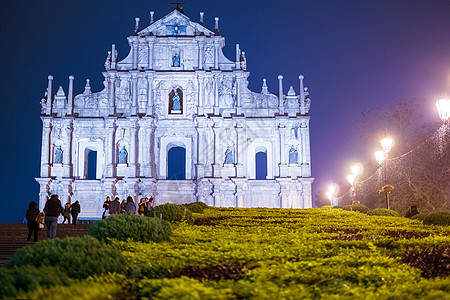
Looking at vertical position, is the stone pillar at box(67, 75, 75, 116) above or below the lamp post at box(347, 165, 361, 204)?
above

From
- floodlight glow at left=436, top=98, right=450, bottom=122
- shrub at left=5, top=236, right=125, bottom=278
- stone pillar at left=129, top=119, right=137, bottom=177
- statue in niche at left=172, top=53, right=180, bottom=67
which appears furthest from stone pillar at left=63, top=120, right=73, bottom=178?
shrub at left=5, top=236, right=125, bottom=278

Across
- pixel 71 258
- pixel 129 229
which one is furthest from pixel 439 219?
pixel 71 258

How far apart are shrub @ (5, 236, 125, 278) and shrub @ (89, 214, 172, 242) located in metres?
2.90

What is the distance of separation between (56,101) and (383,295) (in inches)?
1674

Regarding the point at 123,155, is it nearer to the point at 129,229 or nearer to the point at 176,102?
the point at 176,102

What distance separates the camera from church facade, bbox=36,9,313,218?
4297 cm

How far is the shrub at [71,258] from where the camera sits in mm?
7121

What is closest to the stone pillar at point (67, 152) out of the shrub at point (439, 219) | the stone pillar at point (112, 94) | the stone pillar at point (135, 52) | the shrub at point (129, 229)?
the stone pillar at point (112, 94)

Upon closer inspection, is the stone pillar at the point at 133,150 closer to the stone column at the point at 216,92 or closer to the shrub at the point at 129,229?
→ the stone column at the point at 216,92

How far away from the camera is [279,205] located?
43625mm

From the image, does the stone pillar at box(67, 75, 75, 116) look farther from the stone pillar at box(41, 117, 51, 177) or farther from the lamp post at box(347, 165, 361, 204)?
the lamp post at box(347, 165, 361, 204)

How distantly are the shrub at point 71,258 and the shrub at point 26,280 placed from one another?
1.64ft

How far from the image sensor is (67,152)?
43.4 meters

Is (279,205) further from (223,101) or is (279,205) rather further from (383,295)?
(383,295)
